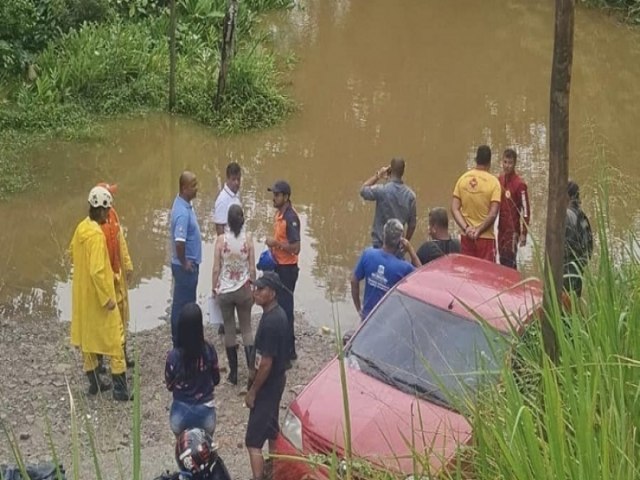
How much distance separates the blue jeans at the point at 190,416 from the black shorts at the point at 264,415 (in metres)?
0.28

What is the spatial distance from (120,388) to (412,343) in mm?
2390

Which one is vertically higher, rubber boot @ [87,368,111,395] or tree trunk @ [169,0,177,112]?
tree trunk @ [169,0,177,112]

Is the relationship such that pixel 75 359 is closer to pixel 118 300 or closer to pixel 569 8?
pixel 118 300

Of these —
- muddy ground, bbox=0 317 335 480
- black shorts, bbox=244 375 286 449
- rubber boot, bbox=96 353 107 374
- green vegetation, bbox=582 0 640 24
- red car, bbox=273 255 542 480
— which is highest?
green vegetation, bbox=582 0 640 24

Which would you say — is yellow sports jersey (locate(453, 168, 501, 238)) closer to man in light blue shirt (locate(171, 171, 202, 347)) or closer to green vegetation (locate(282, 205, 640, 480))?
man in light blue shirt (locate(171, 171, 202, 347))

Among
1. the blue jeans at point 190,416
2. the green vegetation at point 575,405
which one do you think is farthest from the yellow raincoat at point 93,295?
the green vegetation at point 575,405

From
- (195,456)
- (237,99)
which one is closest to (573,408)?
(195,456)

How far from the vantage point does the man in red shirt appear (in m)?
8.59

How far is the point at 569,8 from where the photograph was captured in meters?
3.82

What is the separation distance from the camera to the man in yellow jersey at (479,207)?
8.45 metres

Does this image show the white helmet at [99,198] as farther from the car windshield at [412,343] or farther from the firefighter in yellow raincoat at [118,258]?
the car windshield at [412,343]

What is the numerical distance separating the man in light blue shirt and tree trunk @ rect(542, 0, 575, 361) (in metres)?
4.04

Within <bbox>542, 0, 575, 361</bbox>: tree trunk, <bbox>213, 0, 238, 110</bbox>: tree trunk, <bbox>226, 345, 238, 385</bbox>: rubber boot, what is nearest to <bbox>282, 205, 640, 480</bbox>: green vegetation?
<bbox>542, 0, 575, 361</bbox>: tree trunk

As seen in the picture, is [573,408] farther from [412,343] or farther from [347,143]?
[347,143]
